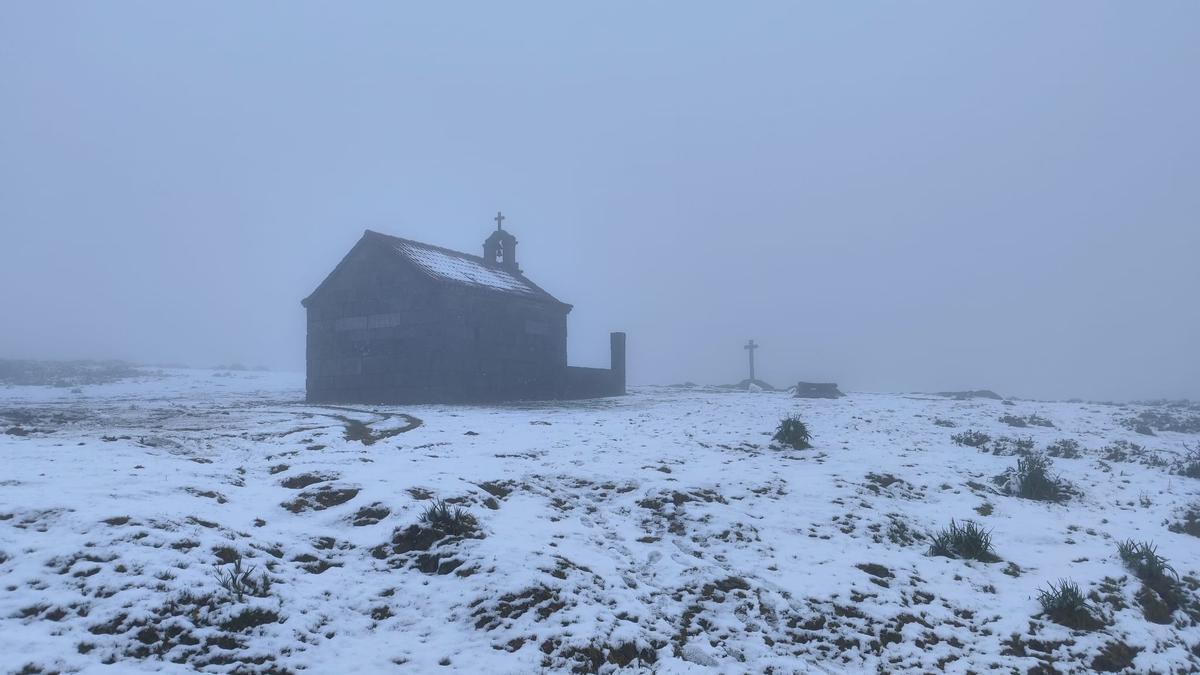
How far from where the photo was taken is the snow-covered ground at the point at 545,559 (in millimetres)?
5273

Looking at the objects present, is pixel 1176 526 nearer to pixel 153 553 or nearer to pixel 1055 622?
pixel 1055 622

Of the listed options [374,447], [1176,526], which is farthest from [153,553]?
[1176,526]

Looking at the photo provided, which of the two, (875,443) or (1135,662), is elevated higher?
(875,443)

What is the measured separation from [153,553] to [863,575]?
699 centimetres

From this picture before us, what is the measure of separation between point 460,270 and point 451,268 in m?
0.45

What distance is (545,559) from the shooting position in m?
6.81

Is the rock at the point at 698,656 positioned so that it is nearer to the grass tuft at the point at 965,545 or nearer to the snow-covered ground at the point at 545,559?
the snow-covered ground at the point at 545,559

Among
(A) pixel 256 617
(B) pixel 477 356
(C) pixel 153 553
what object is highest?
(B) pixel 477 356

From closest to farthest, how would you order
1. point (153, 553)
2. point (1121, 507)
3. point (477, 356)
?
point (153, 553) → point (1121, 507) → point (477, 356)

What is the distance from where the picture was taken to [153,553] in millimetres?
5840

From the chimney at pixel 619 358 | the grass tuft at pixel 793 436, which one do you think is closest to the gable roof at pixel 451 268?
the chimney at pixel 619 358

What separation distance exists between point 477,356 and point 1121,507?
18.3m

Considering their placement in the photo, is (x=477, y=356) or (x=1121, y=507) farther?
(x=477, y=356)

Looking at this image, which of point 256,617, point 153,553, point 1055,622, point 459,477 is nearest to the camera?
point 256,617
